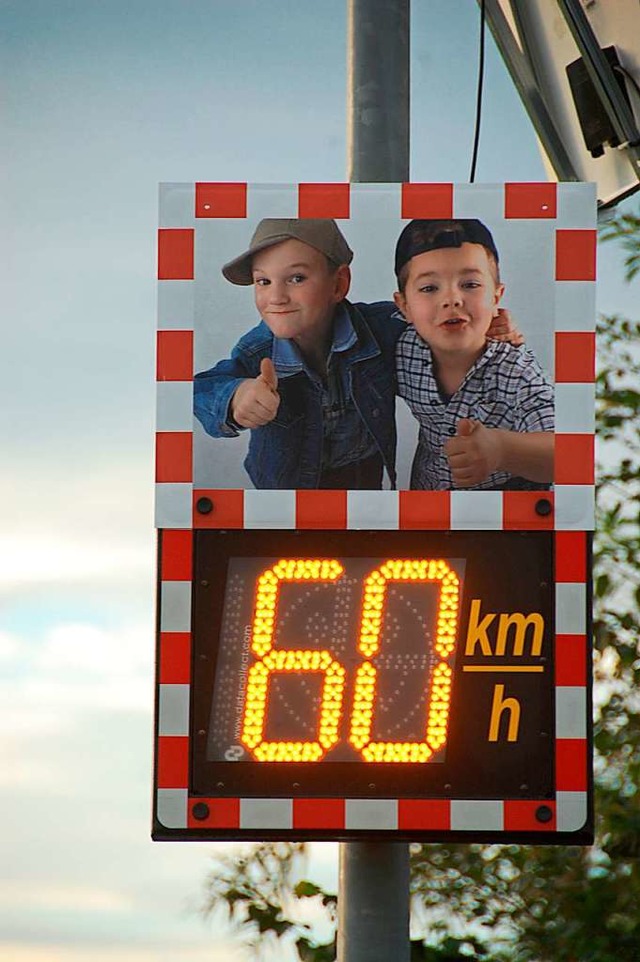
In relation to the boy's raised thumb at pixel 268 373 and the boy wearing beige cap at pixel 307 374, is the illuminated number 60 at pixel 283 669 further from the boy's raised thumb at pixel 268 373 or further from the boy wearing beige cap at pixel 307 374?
the boy's raised thumb at pixel 268 373

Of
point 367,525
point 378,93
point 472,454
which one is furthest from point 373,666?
point 378,93

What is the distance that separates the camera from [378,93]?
354 cm

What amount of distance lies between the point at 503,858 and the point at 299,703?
2.16 metres

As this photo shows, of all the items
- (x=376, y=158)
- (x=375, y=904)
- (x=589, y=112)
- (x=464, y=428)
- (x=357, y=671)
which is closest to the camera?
(x=357, y=671)

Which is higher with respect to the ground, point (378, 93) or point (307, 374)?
point (378, 93)

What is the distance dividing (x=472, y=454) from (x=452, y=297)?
0.34 m

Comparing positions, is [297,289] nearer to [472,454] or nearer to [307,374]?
[307,374]

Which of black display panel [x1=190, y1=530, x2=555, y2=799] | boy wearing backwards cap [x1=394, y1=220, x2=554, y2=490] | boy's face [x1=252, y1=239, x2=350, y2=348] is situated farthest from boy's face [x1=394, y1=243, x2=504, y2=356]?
black display panel [x1=190, y1=530, x2=555, y2=799]

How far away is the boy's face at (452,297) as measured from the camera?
324 centimetres

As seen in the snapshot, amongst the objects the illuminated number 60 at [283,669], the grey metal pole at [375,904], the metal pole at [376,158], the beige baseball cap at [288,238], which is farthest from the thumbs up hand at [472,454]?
the grey metal pole at [375,904]

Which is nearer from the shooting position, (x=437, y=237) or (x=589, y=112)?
(x=437, y=237)

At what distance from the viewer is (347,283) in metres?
3.25

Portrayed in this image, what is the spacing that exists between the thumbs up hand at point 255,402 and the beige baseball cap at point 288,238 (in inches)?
8.7

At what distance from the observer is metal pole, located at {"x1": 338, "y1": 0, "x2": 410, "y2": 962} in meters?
3.36
